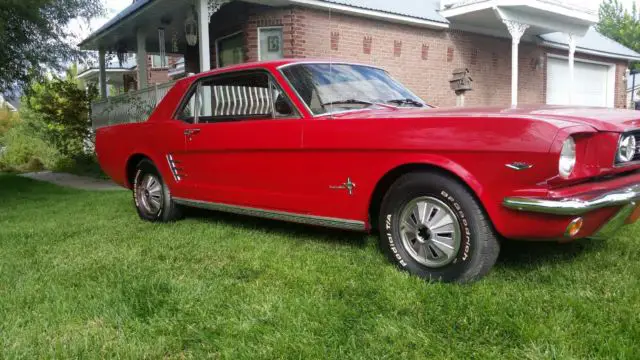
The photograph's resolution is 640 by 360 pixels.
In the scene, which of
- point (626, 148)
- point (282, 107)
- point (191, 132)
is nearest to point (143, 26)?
point (191, 132)

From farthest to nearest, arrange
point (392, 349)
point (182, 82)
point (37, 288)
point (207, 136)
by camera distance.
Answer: point (182, 82)
point (207, 136)
point (37, 288)
point (392, 349)

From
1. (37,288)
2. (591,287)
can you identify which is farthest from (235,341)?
(591,287)

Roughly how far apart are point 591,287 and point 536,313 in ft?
1.91

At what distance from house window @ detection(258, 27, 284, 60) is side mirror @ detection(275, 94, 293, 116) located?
6837 mm

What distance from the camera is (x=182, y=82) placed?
5262 millimetres

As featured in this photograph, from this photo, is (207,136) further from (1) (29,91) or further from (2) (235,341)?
(1) (29,91)

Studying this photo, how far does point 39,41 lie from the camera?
10.2 m

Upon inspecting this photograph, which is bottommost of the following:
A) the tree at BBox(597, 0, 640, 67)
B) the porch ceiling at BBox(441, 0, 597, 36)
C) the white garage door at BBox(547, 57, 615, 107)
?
the white garage door at BBox(547, 57, 615, 107)

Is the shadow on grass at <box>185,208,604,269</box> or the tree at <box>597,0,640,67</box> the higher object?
the tree at <box>597,0,640,67</box>

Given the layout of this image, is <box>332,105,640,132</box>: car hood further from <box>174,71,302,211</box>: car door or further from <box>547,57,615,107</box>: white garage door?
<box>547,57,615,107</box>: white garage door

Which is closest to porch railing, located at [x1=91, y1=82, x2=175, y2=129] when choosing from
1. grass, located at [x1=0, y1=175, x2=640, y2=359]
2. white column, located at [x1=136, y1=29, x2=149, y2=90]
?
white column, located at [x1=136, y1=29, x2=149, y2=90]

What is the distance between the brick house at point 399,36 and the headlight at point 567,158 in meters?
6.60

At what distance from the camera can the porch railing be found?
10422 millimetres

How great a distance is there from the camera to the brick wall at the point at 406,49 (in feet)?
34.9
